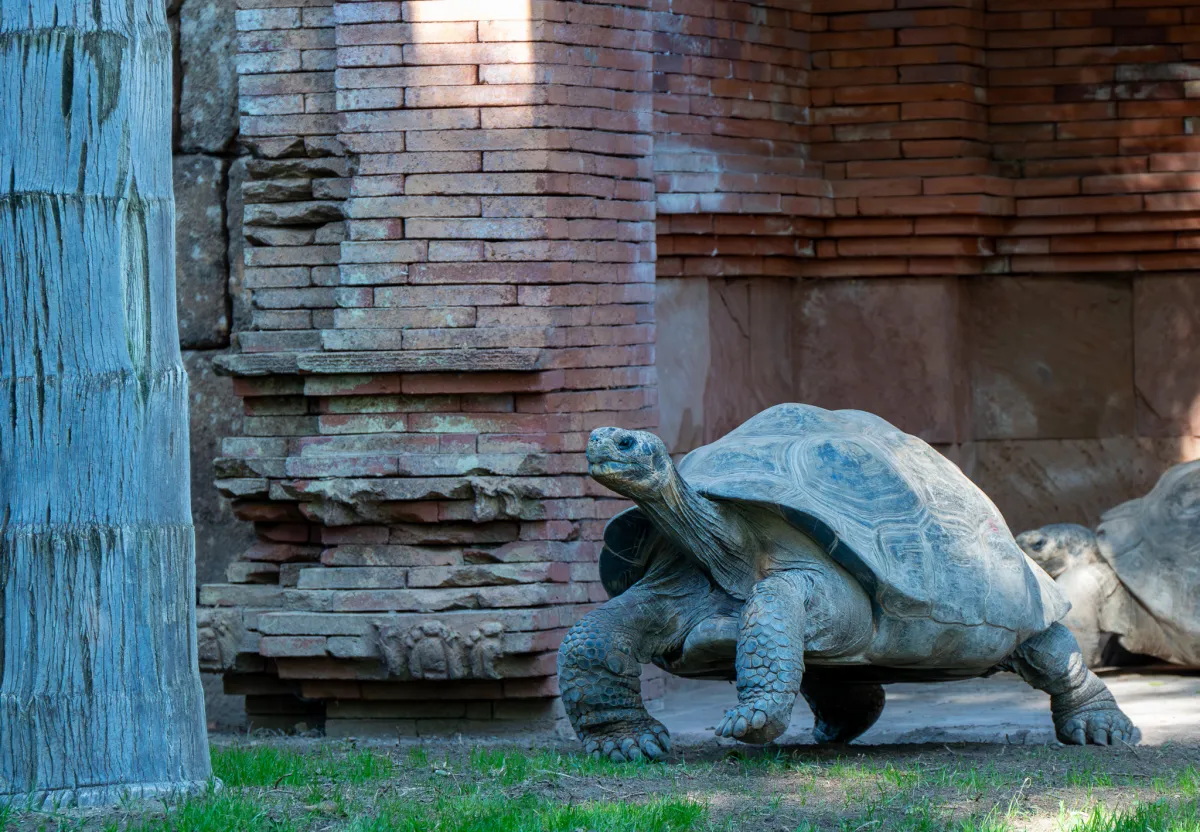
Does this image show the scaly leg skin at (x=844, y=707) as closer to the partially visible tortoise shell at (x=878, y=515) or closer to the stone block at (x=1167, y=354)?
the partially visible tortoise shell at (x=878, y=515)

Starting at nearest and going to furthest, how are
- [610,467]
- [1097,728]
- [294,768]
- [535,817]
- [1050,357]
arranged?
1. [535,817]
2. [610,467]
3. [294,768]
4. [1097,728]
5. [1050,357]

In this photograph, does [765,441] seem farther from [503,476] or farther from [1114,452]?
[1114,452]

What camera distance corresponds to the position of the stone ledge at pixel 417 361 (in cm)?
700

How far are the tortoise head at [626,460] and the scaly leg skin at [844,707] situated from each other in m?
1.51

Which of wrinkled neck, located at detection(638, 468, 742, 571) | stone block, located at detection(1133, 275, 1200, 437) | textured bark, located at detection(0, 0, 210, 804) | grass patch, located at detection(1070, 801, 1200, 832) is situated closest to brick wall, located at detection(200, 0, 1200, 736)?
stone block, located at detection(1133, 275, 1200, 437)

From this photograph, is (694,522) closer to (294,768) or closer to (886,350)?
(294,768)

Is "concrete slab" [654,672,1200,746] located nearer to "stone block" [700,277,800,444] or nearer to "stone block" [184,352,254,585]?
"stone block" [700,277,800,444]

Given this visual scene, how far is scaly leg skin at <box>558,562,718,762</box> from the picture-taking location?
557 centimetres

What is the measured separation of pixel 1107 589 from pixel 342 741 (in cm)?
375

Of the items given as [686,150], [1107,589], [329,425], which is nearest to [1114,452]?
[1107,589]

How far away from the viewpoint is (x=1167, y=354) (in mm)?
8953

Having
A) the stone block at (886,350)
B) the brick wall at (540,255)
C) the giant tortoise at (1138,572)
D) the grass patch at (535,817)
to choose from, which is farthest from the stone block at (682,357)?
the grass patch at (535,817)

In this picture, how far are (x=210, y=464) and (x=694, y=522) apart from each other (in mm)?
4022

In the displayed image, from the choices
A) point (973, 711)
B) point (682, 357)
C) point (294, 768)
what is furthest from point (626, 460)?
point (682, 357)
